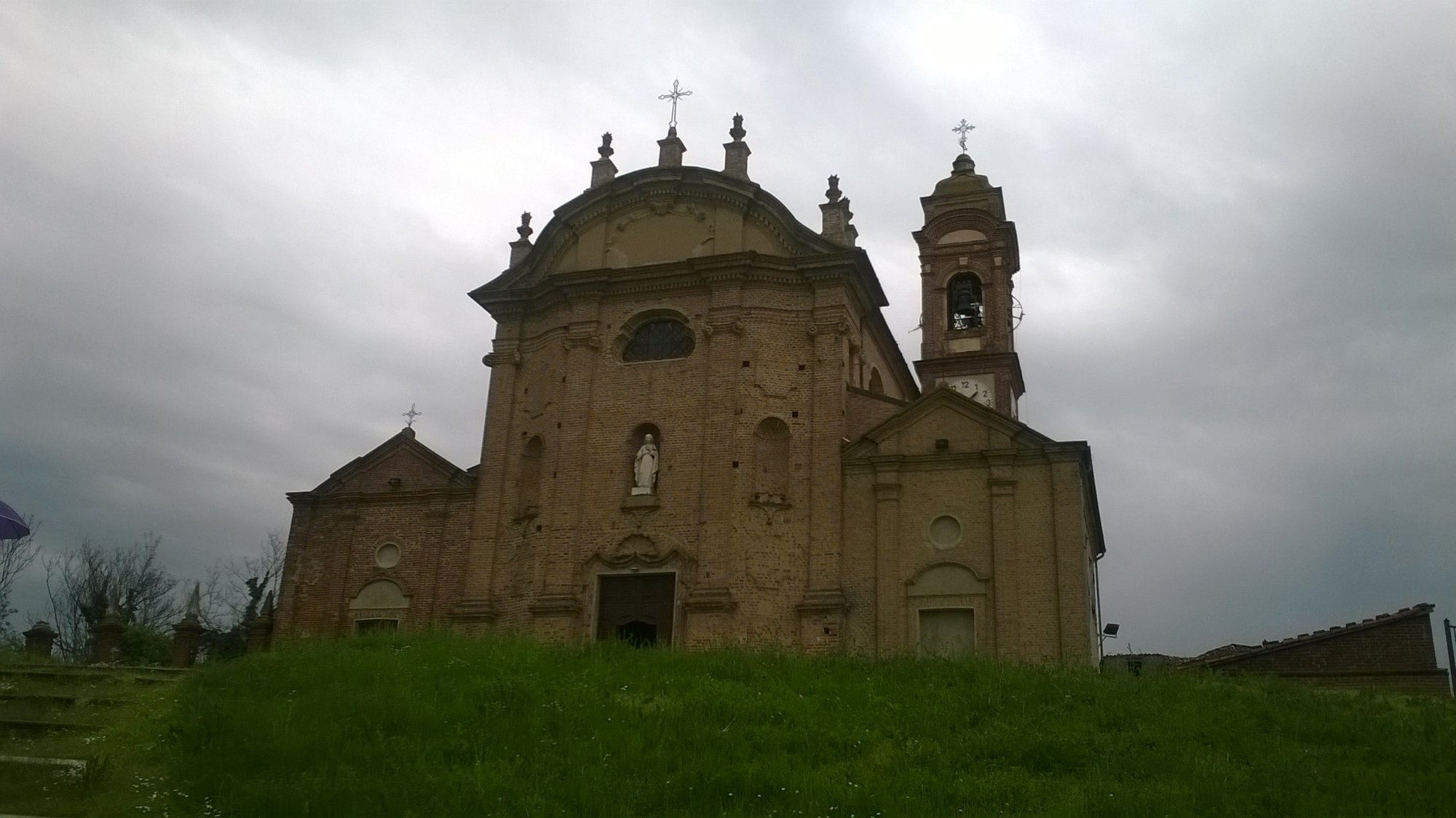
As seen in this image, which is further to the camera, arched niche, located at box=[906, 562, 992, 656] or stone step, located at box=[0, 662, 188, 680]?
arched niche, located at box=[906, 562, 992, 656]

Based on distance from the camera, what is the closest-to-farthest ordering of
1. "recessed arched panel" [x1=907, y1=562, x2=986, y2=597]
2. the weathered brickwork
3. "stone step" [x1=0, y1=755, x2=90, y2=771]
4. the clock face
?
"stone step" [x1=0, y1=755, x2=90, y2=771]
the weathered brickwork
"recessed arched panel" [x1=907, y1=562, x2=986, y2=597]
the clock face

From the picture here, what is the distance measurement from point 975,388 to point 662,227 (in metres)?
10.2

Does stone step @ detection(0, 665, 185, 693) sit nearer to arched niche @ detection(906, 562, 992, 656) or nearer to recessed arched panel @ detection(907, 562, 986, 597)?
arched niche @ detection(906, 562, 992, 656)

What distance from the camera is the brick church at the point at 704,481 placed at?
2064 cm

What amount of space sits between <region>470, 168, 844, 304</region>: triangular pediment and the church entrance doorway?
6.65 meters

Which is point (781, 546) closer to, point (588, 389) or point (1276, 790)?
point (588, 389)

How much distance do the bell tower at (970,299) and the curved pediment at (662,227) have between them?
8.14 meters

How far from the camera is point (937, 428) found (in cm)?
2180

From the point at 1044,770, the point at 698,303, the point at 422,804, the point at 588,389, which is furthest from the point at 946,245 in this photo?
the point at 422,804

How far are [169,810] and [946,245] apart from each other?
2478cm

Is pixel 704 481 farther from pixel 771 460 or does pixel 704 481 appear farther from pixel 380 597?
pixel 380 597

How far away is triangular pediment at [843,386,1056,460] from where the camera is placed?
21.4 m

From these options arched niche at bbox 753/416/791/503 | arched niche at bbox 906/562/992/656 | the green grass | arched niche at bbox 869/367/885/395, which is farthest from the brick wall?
arched niche at bbox 869/367/885/395

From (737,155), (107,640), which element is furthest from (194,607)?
(737,155)
